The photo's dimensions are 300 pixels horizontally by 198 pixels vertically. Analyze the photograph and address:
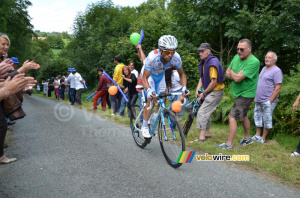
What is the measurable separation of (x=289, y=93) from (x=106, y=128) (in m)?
5.35

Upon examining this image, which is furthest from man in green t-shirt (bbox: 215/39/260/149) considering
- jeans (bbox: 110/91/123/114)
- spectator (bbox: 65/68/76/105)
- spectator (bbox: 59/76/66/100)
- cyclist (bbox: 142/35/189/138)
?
spectator (bbox: 59/76/66/100)

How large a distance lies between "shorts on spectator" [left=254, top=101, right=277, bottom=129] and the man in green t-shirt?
0.69m

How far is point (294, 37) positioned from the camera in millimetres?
10180

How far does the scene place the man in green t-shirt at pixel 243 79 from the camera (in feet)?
16.7

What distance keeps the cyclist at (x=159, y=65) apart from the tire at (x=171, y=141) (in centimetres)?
47

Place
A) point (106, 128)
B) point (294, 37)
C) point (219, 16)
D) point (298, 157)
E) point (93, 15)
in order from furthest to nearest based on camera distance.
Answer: point (93, 15) → point (219, 16) → point (294, 37) → point (106, 128) → point (298, 157)

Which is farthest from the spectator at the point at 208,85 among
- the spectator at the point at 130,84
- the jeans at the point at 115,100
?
the jeans at the point at 115,100

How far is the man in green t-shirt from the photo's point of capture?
5098 millimetres

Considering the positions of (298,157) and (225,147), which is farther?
(225,147)

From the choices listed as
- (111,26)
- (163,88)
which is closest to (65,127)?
(163,88)

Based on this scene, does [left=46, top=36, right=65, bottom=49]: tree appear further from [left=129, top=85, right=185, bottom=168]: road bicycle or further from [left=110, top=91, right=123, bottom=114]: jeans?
[left=129, top=85, right=185, bottom=168]: road bicycle

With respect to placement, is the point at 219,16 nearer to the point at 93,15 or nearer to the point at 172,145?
the point at 172,145

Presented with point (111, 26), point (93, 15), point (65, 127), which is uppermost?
point (93, 15)

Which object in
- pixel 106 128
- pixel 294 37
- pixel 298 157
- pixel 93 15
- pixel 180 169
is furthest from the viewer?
pixel 93 15
